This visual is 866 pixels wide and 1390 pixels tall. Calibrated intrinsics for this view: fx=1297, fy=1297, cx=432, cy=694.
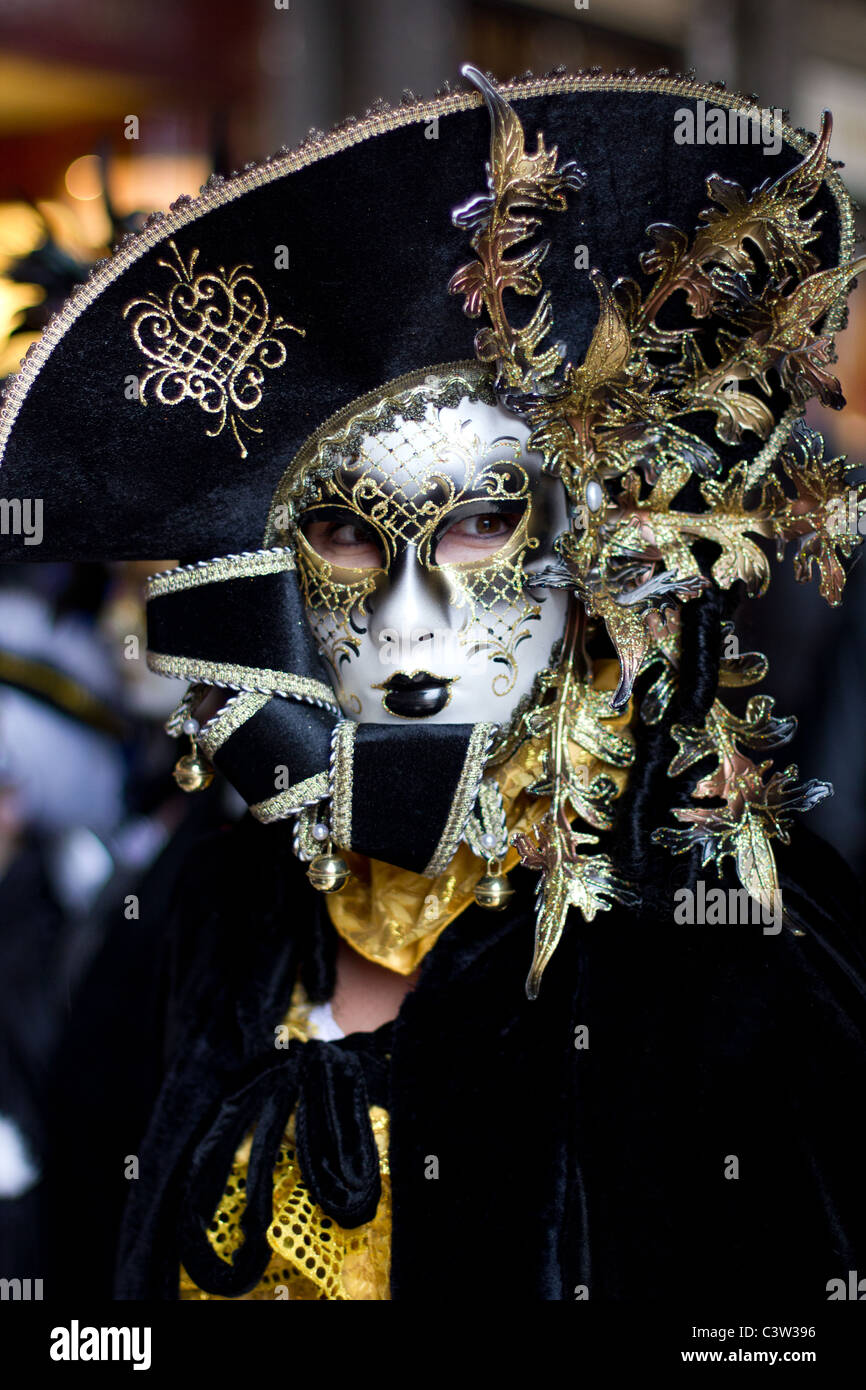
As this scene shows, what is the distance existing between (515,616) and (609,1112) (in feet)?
2.00

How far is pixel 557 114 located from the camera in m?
1.50

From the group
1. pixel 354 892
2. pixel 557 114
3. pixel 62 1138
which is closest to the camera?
pixel 557 114

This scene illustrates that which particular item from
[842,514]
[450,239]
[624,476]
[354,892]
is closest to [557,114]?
[450,239]

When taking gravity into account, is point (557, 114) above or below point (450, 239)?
above

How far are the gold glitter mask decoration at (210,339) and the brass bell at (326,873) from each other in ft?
1.82

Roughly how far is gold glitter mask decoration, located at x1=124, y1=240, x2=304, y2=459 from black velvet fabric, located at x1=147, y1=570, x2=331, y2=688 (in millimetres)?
204

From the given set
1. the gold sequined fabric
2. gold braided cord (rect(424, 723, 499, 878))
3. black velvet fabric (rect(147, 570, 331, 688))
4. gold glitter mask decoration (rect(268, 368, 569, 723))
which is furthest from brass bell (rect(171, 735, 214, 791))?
the gold sequined fabric

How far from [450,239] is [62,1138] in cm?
159

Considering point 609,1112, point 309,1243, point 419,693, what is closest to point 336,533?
point 419,693

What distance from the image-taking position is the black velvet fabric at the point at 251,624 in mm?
1667

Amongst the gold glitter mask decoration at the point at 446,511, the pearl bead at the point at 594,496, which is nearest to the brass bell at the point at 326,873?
the gold glitter mask decoration at the point at 446,511

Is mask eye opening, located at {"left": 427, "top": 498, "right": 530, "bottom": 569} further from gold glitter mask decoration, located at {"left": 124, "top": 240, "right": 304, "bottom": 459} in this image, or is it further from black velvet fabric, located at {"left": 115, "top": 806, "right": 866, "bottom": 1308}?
black velvet fabric, located at {"left": 115, "top": 806, "right": 866, "bottom": 1308}

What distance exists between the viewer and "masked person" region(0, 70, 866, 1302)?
151cm
